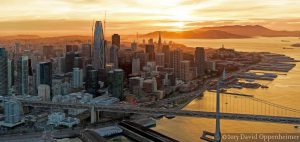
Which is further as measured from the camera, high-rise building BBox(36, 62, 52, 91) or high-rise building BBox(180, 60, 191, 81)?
high-rise building BBox(180, 60, 191, 81)

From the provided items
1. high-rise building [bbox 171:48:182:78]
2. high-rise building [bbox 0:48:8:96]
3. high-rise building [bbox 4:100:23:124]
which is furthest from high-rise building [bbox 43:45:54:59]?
high-rise building [bbox 4:100:23:124]

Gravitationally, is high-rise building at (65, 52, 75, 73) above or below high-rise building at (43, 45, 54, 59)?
below

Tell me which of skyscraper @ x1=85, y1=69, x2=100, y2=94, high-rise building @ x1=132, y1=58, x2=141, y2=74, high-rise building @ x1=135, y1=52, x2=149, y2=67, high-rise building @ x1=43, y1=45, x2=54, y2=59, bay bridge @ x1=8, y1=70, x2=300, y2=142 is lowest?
bay bridge @ x1=8, y1=70, x2=300, y2=142

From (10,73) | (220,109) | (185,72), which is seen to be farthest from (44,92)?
(185,72)

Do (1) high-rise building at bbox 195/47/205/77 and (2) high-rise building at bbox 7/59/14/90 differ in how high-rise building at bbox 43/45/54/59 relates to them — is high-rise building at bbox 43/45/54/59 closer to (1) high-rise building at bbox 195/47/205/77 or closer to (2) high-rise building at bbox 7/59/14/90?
(2) high-rise building at bbox 7/59/14/90

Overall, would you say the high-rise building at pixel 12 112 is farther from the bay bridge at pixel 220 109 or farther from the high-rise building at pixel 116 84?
the high-rise building at pixel 116 84

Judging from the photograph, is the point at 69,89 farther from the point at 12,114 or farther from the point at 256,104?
the point at 256,104

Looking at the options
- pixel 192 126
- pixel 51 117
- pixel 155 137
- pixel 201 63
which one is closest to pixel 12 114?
pixel 51 117
